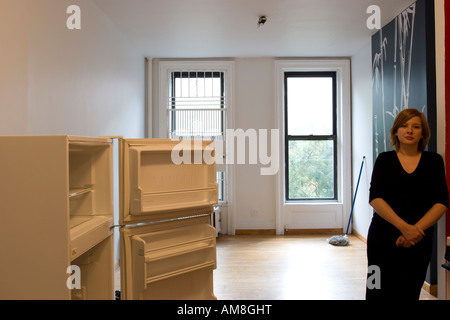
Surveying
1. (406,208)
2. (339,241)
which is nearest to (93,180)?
(406,208)

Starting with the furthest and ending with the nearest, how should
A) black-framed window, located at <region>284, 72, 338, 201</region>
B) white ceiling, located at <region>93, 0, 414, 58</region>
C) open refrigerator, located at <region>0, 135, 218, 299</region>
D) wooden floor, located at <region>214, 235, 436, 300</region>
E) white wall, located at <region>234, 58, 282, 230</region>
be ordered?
black-framed window, located at <region>284, 72, 338, 201</region>, white wall, located at <region>234, 58, 282, 230</region>, white ceiling, located at <region>93, 0, 414, 58</region>, wooden floor, located at <region>214, 235, 436, 300</region>, open refrigerator, located at <region>0, 135, 218, 299</region>

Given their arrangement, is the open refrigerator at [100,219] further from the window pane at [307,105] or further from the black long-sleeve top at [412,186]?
the window pane at [307,105]

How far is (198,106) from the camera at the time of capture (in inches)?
199

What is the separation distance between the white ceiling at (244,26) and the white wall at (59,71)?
0.33m

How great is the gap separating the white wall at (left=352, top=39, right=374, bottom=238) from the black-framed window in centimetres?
35

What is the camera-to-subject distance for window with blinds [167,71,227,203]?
504 cm

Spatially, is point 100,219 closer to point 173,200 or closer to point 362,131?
point 173,200

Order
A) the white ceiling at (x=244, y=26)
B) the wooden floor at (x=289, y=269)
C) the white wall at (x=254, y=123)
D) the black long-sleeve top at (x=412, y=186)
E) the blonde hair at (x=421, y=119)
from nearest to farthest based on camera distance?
the black long-sleeve top at (x=412, y=186)
the blonde hair at (x=421, y=119)
the wooden floor at (x=289, y=269)
the white ceiling at (x=244, y=26)
the white wall at (x=254, y=123)

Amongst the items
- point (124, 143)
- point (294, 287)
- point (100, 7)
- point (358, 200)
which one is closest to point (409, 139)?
point (124, 143)

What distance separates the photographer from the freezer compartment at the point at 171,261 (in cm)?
182

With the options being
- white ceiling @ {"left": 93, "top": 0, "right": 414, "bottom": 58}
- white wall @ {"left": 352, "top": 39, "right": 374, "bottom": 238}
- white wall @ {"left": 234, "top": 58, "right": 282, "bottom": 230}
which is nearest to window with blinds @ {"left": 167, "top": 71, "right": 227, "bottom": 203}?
white wall @ {"left": 234, "top": 58, "right": 282, "bottom": 230}

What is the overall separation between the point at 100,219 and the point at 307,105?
13.1ft

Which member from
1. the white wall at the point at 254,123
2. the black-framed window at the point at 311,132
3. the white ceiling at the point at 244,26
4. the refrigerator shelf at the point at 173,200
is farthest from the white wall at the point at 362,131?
the refrigerator shelf at the point at 173,200

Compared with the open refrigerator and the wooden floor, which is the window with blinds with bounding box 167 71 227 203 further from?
the open refrigerator
